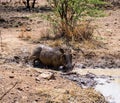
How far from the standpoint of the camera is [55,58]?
10031mm

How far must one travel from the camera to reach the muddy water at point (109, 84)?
8432 millimetres

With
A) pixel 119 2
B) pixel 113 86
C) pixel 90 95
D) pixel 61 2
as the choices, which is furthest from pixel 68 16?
pixel 119 2

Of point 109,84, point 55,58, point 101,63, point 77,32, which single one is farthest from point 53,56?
point 77,32

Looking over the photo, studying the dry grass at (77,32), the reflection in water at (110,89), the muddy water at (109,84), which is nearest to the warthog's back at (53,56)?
the muddy water at (109,84)

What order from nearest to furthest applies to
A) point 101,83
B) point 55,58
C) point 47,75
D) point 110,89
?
point 47,75
point 110,89
point 101,83
point 55,58

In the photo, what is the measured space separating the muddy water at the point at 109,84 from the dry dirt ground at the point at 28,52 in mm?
398

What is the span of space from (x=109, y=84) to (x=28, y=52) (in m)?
2.77

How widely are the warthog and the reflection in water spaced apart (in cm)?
92

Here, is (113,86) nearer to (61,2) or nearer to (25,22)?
(61,2)

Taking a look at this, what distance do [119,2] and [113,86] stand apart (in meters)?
11.8

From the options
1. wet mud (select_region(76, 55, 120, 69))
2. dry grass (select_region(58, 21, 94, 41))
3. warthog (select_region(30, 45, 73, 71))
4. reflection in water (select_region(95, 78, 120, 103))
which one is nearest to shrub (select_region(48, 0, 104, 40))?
dry grass (select_region(58, 21, 94, 41))

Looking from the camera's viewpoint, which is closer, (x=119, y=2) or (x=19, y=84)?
(x=19, y=84)

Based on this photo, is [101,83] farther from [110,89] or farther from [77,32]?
[77,32]

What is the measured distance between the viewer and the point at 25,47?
11.6 meters
